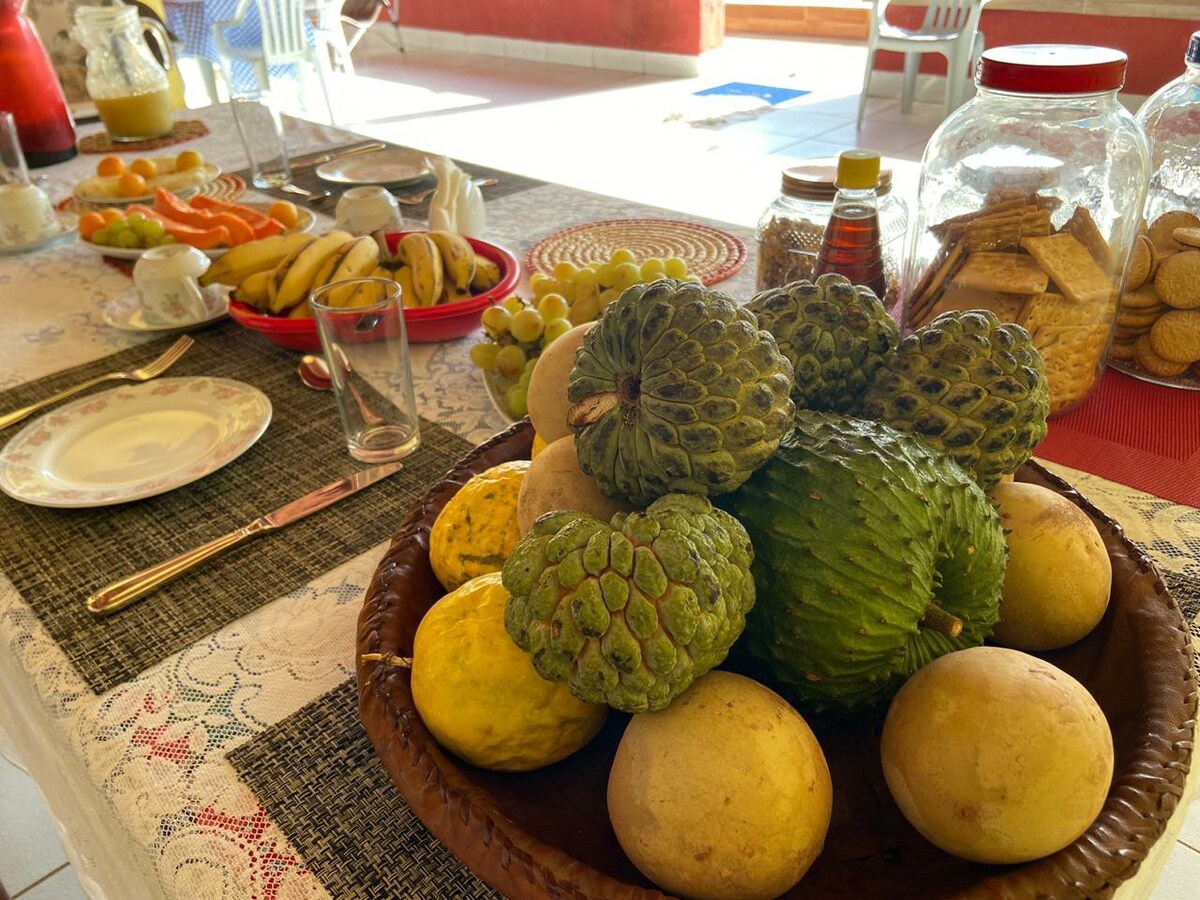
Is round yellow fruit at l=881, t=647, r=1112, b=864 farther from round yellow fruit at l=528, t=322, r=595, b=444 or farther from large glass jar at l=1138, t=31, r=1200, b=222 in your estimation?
large glass jar at l=1138, t=31, r=1200, b=222

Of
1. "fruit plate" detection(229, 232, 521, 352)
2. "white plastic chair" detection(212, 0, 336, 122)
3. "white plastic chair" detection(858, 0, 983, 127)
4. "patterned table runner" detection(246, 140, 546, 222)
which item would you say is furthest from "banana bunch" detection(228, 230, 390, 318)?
"white plastic chair" detection(212, 0, 336, 122)

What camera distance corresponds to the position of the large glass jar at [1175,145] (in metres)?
0.97

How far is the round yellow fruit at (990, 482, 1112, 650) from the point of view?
51 centimetres

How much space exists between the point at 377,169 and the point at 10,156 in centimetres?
67

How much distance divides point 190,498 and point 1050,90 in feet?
2.78

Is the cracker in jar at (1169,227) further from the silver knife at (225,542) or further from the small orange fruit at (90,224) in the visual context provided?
the small orange fruit at (90,224)

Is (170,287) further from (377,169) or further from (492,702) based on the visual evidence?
(492,702)

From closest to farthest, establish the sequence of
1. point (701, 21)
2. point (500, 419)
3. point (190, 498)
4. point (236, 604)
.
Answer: point (236, 604)
point (190, 498)
point (500, 419)
point (701, 21)

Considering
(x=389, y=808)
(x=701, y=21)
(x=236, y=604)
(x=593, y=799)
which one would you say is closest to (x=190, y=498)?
(x=236, y=604)

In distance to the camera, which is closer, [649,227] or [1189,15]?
[649,227]

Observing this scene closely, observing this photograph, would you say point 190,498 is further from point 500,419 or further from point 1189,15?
point 1189,15

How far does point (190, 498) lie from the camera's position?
0.82m

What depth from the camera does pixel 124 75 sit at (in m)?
1.97

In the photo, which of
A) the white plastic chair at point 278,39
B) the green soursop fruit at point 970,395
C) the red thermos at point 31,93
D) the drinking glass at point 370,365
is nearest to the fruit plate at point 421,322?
the drinking glass at point 370,365
